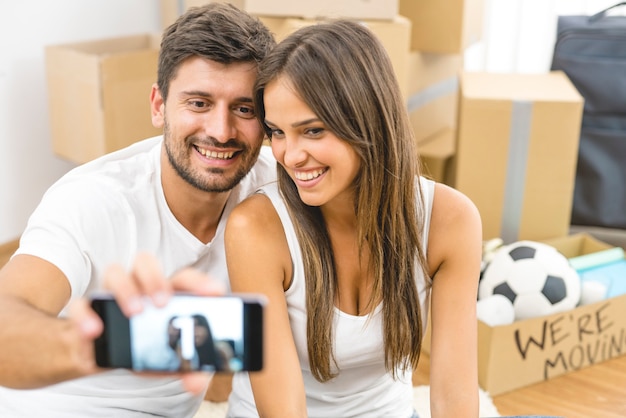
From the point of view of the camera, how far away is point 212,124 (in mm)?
1130

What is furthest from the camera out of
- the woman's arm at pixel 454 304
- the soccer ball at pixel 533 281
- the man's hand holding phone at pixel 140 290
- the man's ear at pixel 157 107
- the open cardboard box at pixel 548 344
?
the soccer ball at pixel 533 281

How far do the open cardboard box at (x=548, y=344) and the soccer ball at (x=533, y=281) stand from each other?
0.06 m

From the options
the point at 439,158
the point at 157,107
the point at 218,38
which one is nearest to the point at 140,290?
the point at 218,38

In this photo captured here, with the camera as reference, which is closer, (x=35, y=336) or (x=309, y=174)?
(x=35, y=336)

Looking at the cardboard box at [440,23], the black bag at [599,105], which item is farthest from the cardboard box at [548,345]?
the cardboard box at [440,23]

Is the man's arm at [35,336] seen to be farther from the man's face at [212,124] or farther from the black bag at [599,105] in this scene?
the black bag at [599,105]

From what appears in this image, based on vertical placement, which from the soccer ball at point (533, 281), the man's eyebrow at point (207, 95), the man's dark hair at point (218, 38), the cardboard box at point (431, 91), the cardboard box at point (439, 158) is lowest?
the soccer ball at point (533, 281)

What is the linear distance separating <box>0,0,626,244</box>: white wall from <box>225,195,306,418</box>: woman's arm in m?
1.50

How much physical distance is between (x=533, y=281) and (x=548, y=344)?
146 mm

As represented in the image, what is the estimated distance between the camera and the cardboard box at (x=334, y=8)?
6.80 ft

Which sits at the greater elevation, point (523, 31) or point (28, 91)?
point (523, 31)

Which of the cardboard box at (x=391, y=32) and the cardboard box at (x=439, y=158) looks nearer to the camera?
the cardboard box at (x=391, y=32)

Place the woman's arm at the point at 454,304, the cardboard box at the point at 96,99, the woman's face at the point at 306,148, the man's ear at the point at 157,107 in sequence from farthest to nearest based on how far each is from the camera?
the cardboard box at the point at 96,99 < the man's ear at the point at 157,107 < the woman's arm at the point at 454,304 < the woman's face at the point at 306,148

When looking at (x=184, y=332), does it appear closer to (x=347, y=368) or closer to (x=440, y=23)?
(x=347, y=368)
